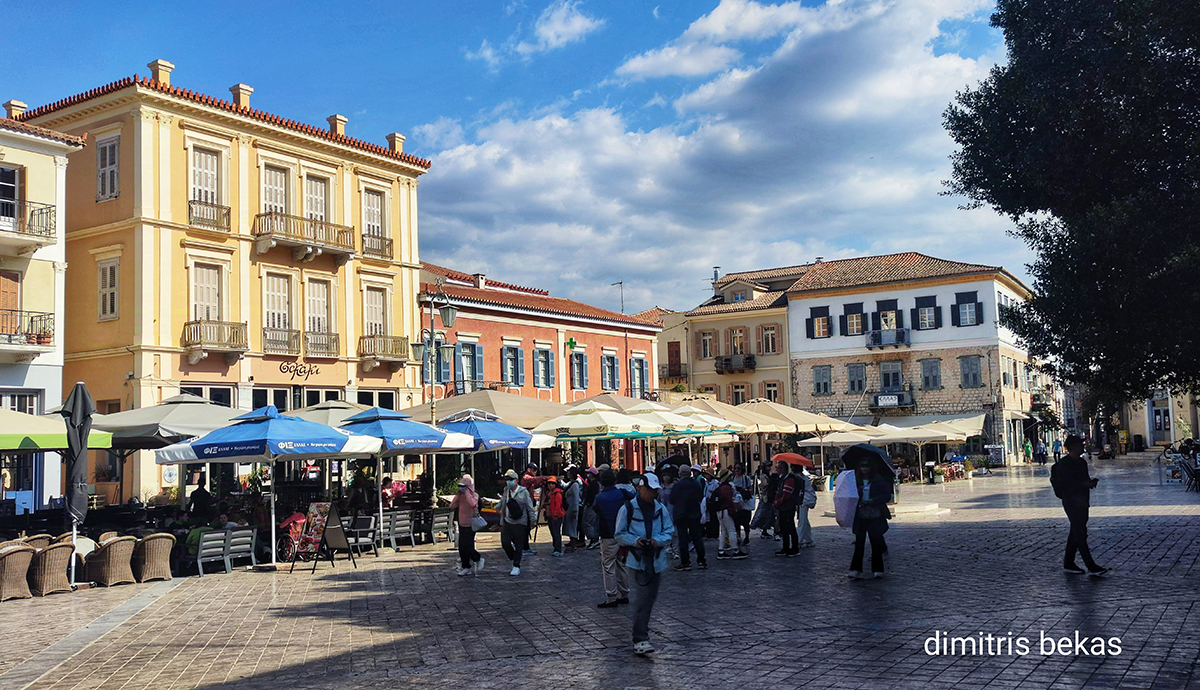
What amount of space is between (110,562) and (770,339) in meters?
46.2

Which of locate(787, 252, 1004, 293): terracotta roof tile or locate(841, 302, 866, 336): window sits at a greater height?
locate(787, 252, 1004, 293): terracotta roof tile

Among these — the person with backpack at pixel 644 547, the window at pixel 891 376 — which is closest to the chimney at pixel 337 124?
the person with backpack at pixel 644 547

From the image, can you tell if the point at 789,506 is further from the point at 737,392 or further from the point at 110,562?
the point at 737,392

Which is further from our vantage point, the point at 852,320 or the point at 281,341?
the point at 852,320

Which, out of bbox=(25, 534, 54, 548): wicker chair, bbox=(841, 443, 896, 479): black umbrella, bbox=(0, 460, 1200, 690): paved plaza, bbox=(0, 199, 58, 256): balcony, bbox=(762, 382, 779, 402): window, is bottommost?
bbox=(0, 460, 1200, 690): paved plaza

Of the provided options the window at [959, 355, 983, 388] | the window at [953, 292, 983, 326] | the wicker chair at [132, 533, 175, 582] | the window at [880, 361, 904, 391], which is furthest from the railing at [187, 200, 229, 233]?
the window at [959, 355, 983, 388]

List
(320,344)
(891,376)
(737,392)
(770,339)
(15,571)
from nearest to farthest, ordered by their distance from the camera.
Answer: (15,571) < (320,344) < (891,376) < (770,339) < (737,392)

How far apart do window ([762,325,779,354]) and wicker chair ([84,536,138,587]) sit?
45.8m

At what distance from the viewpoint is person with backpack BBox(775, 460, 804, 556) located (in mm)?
15508

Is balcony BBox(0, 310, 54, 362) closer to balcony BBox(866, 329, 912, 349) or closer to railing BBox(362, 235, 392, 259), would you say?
railing BBox(362, 235, 392, 259)

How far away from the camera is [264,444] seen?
14797mm

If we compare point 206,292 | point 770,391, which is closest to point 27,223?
point 206,292

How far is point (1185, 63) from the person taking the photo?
12461 millimetres

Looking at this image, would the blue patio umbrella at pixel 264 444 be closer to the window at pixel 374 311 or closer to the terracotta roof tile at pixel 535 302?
the window at pixel 374 311
